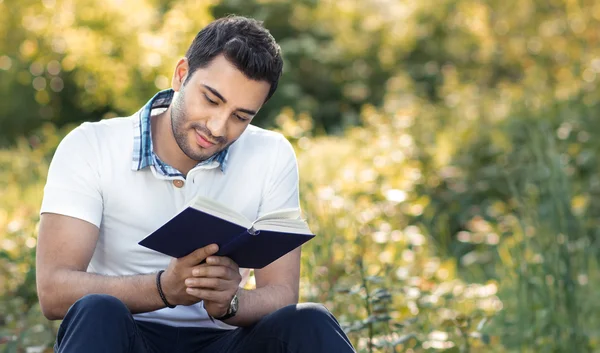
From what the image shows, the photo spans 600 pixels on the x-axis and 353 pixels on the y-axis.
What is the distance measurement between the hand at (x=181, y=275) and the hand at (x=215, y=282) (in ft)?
0.06

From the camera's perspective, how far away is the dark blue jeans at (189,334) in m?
2.32

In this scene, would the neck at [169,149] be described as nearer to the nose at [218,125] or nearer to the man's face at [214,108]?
the man's face at [214,108]

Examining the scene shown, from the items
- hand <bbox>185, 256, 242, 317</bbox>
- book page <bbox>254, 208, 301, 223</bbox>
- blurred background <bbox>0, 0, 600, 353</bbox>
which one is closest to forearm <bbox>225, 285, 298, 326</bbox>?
hand <bbox>185, 256, 242, 317</bbox>

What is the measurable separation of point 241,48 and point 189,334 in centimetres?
89

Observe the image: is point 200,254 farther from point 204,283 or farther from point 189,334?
point 189,334

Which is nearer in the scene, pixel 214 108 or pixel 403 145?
pixel 214 108

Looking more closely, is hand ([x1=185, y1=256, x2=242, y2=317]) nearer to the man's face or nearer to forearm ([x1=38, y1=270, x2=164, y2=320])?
forearm ([x1=38, y1=270, x2=164, y2=320])

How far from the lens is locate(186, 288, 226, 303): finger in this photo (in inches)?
96.3

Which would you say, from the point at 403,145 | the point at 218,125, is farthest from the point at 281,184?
the point at 403,145

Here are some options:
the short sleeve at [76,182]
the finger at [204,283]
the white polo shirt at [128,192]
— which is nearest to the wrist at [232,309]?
the finger at [204,283]

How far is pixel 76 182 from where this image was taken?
265cm

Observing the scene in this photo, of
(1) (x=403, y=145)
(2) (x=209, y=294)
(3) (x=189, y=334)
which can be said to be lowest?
(3) (x=189, y=334)

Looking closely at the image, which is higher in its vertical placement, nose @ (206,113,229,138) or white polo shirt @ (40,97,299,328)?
nose @ (206,113,229,138)

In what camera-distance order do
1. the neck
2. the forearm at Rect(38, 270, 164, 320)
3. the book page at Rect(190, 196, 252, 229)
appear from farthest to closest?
1. the neck
2. the forearm at Rect(38, 270, 164, 320)
3. the book page at Rect(190, 196, 252, 229)
